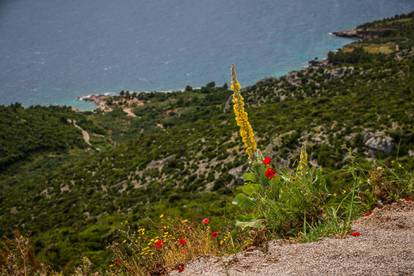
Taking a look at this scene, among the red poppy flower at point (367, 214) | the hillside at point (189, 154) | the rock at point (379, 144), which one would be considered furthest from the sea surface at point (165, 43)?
the red poppy flower at point (367, 214)

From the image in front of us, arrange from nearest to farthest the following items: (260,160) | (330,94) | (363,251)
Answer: (363,251) < (260,160) < (330,94)

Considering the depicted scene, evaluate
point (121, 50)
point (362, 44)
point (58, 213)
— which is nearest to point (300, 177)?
point (58, 213)

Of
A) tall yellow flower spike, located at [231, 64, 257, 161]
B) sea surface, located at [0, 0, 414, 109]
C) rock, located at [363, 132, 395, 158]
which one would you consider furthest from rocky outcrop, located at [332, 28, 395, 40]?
tall yellow flower spike, located at [231, 64, 257, 161]

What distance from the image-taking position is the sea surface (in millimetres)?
97688

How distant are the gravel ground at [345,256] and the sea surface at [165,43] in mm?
84738

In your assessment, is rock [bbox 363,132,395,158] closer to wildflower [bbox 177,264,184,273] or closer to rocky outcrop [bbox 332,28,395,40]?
wildflower [bbox 177,264,184,273]

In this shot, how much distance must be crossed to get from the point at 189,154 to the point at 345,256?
29.0 metres

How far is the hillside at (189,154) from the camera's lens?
768 inches

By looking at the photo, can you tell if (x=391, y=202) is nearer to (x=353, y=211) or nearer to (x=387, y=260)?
(x=353, y=211)

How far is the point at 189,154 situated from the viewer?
107 ft

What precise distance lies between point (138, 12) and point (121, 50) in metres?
35.8

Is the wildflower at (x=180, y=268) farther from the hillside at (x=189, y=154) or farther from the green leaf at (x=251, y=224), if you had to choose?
the hillside at (x=189, y=154)

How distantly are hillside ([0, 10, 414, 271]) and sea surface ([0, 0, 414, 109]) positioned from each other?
90.3 ft

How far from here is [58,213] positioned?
3183 centimetres
